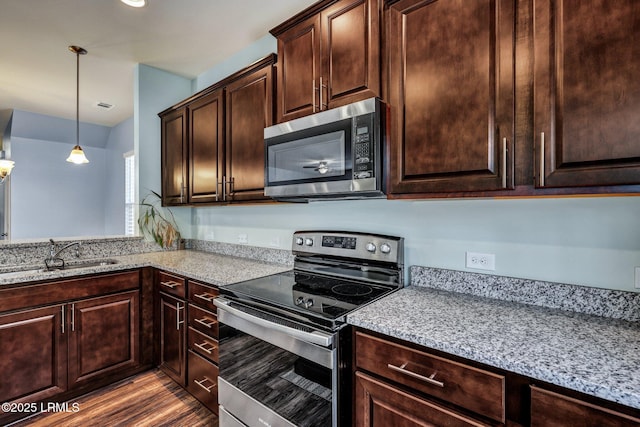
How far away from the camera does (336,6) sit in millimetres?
1586

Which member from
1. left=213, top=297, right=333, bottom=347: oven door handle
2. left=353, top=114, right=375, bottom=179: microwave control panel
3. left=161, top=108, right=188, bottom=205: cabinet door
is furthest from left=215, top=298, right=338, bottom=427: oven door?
left=161, top=108, right=188, bottom=205: cabinet door

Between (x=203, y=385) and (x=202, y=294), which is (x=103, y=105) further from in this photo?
(x=203, y=385)

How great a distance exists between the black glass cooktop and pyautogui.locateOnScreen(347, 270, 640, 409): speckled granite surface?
11 centimetres

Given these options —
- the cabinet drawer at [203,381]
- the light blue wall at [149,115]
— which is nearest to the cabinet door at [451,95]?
the cabinet drawer at [203,381]

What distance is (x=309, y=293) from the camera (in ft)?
5.18

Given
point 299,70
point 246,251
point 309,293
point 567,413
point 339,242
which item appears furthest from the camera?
point 246,251

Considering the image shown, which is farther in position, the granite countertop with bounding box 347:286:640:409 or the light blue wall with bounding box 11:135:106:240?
the light blue wall with bounding box 11:135:106:240

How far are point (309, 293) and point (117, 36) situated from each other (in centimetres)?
261

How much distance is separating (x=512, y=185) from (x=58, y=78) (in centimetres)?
437

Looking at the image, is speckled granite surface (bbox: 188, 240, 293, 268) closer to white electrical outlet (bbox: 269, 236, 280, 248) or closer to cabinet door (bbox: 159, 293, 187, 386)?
white electrical outlet (bbox: 269, 236, 280, 248)

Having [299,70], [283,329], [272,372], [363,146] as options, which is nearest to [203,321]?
[272,372]

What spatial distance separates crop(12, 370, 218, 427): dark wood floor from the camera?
194 centimetres

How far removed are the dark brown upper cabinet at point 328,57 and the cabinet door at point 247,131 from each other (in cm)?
17

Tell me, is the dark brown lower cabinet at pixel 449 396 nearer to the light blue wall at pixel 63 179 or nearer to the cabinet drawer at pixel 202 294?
the cabinet drawer at pixel 202 294
